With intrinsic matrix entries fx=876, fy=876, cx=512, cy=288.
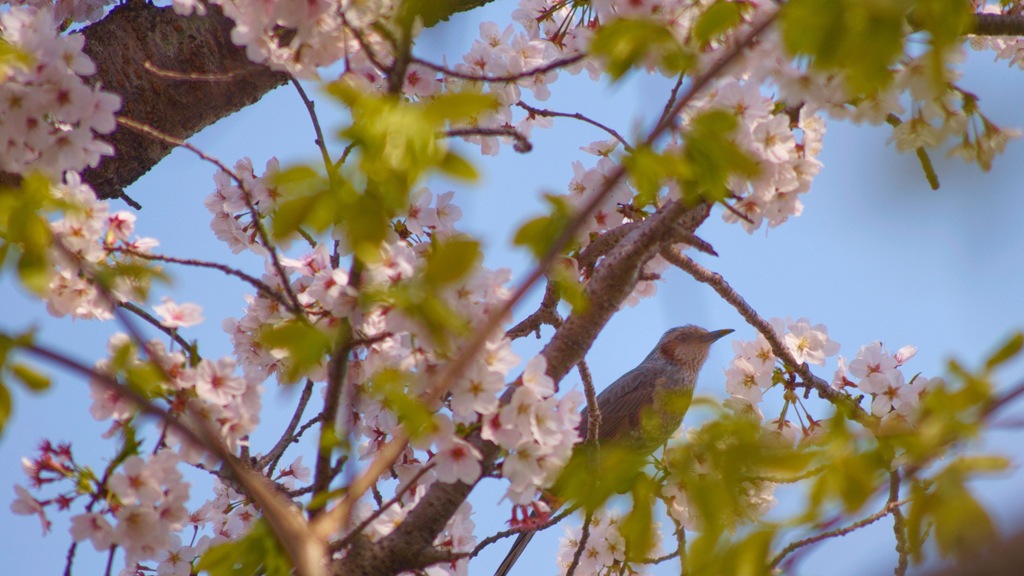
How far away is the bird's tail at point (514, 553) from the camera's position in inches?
147

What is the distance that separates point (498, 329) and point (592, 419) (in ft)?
3.83

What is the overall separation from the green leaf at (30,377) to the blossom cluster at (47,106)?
0.66m

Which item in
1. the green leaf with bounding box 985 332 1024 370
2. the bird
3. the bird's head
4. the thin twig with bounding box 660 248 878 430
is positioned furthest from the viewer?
the bird's head

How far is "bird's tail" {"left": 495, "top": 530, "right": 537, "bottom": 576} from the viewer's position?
3.72 meters

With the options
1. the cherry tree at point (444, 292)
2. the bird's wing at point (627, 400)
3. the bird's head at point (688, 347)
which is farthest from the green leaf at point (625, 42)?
the bird's head at point (688, 347)

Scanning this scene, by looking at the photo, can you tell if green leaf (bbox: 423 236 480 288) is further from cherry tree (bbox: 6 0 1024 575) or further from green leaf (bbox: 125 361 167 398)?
green leaf (bbox: 125 361 167 398)

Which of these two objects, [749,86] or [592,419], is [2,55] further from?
[592,419]

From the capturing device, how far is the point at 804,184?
2320mm

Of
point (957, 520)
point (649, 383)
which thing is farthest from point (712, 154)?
point (649, 383)

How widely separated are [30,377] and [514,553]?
268 cm

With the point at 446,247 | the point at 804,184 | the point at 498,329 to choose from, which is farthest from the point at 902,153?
the point at 446,247

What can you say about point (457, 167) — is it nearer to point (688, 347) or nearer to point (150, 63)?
point (150, 63)

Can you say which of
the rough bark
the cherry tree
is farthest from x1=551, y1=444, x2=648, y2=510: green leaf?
the rough bark

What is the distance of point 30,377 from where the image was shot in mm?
1405
